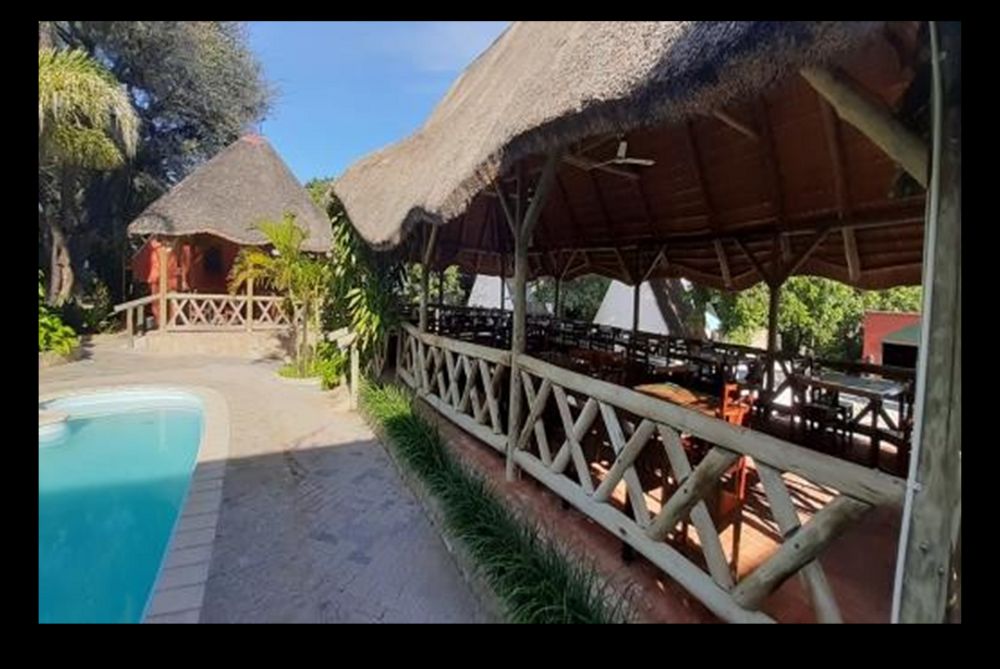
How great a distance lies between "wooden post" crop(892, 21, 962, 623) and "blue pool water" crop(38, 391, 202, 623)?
4.03m

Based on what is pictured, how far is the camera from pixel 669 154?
21.9 feet

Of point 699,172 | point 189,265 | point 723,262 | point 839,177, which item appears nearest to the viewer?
point 839,177

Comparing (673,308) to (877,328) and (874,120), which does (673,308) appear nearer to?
(877,328)

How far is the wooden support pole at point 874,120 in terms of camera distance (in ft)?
6.05

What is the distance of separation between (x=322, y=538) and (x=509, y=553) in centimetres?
162

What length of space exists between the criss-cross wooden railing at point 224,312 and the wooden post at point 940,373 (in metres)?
15.1

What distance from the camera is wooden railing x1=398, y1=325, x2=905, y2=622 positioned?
84.7 inches

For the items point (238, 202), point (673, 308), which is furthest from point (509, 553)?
point (238, 202)

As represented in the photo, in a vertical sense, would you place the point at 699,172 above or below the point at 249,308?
above

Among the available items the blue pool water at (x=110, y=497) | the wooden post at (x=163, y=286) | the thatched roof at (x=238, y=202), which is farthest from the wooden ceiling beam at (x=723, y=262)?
the wooden post at (x=163, y=286)

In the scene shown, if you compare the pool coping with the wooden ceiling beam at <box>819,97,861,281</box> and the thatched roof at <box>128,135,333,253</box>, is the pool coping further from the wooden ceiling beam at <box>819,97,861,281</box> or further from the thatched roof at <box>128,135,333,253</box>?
the thatched roof at <box>128,135,333,253</box>
